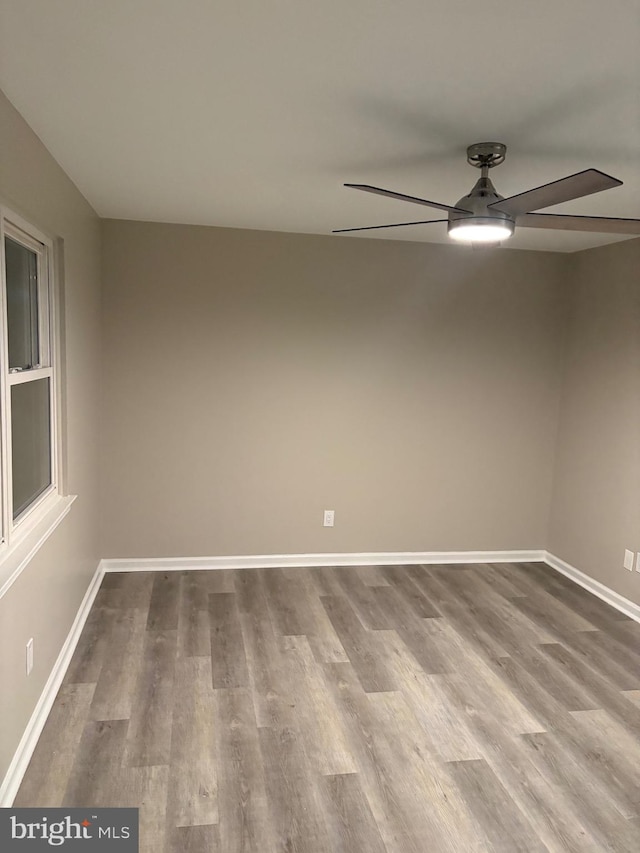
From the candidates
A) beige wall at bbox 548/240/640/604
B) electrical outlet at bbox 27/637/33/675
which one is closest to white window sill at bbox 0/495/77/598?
electrical outlet at bbox 27/637/33/675

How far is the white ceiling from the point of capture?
1.44 metres

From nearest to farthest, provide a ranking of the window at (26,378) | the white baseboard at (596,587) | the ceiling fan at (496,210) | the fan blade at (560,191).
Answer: the fan blade at (560,191)
the ceiling fan at (496,210)
the window at (26,378)
the white baseboard at (596,587)

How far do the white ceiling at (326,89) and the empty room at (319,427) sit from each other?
13 millimetres

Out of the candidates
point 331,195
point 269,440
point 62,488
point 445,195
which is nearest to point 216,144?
point 331,195

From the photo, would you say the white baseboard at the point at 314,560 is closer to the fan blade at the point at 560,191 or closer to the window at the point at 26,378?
the window at the point at 26,378

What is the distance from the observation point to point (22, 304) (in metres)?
2.60

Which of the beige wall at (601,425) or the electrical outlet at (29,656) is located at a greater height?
the beige wall at (601,425)

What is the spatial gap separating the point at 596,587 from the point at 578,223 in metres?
2.79

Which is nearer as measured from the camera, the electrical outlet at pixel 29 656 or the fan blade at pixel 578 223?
the fan blade at pixel 578 223

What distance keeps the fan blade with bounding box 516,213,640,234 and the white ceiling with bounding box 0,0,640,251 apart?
25cm

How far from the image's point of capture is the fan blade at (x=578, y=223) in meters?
2.25

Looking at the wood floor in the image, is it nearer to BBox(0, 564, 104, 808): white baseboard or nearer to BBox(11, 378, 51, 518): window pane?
BBox(0, 564, 104, 808): white baseboard

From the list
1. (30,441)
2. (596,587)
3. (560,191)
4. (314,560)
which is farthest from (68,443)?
(596,587)

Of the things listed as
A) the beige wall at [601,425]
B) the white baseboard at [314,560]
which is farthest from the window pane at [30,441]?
the beige wall at [601,425]
